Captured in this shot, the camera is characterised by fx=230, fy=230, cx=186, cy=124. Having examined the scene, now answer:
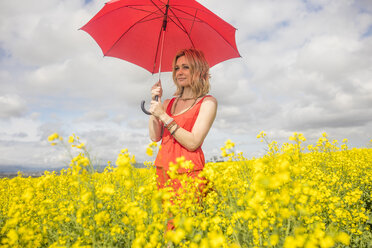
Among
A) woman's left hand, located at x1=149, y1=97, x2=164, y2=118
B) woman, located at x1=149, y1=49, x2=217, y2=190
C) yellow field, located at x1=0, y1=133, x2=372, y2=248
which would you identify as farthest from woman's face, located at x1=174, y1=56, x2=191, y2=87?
yellow field, located at x1=0, y1=133, x2=372, y2=248

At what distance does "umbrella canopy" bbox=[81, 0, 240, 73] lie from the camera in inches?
113

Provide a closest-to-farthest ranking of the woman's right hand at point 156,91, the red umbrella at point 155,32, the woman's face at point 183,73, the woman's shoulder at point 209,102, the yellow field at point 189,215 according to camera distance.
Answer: the yellow field at point 189,215
the woman's shoulder at point 209,102
the woman's right hand at point 156,91
the woman's face at point 183,73
the red umbrella at point 155,32

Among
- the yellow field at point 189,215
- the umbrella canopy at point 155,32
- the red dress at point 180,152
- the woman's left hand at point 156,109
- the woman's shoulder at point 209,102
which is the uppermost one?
the umbrella canopy at point 155,32

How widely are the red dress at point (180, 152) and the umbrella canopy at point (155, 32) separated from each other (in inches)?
30.8

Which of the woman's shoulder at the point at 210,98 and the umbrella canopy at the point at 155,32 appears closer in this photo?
the woman's shoulder at the point at 210,98

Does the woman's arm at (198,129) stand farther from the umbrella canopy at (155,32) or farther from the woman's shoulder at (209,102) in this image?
the umbrella canopy at (155,32)

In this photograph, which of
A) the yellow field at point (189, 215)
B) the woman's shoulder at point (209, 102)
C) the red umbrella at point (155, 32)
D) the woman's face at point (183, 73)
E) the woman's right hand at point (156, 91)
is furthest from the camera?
the red umbrella at point (155, 32)

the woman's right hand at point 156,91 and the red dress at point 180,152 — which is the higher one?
the woman's right hand at point 156,91

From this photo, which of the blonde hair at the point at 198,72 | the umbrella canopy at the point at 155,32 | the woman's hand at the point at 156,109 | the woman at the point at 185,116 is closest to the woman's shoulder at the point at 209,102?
the woman at the point at 185,116

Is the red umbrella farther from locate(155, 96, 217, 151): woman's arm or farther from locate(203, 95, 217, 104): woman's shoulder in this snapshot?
locate(155, 96, 217, 151): woman's arm

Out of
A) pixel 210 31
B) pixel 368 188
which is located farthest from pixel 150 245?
pixel 368 188

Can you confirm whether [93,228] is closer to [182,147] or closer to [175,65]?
[182,147]

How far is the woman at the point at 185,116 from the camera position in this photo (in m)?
2.20

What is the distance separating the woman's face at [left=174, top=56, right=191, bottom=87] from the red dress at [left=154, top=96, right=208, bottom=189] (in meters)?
0.33
